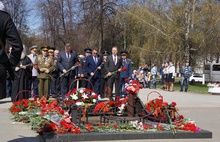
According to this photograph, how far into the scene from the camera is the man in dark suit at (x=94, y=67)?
16.6 m

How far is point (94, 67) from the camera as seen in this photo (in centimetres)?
1666

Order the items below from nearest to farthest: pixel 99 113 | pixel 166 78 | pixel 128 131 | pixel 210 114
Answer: pixel 128 131 < pixel 99 113 < pixel 210 114 < pixel 166 78

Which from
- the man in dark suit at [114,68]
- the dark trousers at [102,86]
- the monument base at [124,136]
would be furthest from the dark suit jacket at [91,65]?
the monument base at [124,136]

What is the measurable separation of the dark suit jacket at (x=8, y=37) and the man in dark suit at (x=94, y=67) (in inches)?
420

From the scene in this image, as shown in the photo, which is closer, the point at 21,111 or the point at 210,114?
the point at 21,111

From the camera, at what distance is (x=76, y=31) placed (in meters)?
41.7

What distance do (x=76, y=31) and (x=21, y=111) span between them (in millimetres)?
31585

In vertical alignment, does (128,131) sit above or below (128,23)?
below

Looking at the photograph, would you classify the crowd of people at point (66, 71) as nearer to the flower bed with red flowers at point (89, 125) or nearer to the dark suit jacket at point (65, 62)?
the dark suit jacket at point (65, 62)

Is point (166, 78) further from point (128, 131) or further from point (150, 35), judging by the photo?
point (128, 131)

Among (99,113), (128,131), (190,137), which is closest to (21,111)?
(99,113)

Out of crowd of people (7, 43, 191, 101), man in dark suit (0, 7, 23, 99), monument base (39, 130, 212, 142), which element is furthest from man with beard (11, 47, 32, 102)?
man in dark suit (0, 7, 23, 99)

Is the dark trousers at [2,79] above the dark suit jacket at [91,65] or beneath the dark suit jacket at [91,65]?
beneath

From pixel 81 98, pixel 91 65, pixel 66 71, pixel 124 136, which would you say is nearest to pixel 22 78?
pixel 66 71
